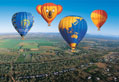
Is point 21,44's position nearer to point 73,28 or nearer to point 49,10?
point 49,10

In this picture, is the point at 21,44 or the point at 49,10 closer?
the point at 49,10

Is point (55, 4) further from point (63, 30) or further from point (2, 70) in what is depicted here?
point (2, 70)

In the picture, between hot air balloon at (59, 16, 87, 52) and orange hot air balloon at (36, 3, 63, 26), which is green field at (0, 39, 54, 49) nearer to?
orange hot air balloon at (36, 3, 63, 26)

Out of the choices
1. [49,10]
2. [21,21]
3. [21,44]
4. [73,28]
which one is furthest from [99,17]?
[21,44]

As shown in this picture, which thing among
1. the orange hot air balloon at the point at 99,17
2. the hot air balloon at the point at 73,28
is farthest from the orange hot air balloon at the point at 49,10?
the orange hot air balloon at the point at 99,17

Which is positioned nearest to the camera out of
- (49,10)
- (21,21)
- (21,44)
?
(49,10)

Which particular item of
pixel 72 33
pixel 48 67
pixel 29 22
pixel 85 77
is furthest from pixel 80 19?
pixel 48 67
